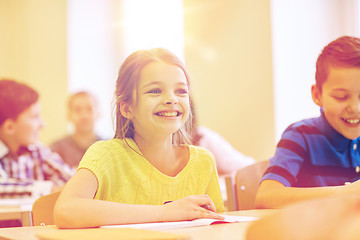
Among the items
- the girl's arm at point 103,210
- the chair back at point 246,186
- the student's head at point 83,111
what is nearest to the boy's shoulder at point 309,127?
the chair back at point 246,186

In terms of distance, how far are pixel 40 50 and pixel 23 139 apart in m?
3.40

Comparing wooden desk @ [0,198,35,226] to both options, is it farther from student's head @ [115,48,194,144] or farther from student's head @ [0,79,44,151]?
student's head @ [0,79,44,151]

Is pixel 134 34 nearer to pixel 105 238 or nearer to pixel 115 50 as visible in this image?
pixel 115 50

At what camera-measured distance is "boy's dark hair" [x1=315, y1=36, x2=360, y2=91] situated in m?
1.40

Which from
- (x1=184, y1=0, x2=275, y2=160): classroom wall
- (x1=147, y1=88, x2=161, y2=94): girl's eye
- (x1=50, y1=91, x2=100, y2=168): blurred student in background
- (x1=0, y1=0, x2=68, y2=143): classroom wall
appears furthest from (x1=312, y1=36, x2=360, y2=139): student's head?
(x1=0, y1=0, x2=68, y2=143): classroom wall

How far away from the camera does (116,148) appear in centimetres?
125

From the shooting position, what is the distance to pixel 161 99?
3.98 ft

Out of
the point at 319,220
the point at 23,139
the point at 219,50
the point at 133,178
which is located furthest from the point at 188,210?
the point at 219,50

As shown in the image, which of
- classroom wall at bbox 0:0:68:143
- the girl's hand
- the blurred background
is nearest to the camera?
the girl's hand

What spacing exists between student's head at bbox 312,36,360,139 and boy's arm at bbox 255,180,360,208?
0.26 meters

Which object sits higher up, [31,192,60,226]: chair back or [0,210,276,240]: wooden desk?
[0,210,276,240]: wooden desk

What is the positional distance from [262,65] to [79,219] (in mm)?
2463

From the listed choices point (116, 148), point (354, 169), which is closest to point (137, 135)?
point (116, 148)

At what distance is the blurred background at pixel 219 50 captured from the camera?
304 cm
